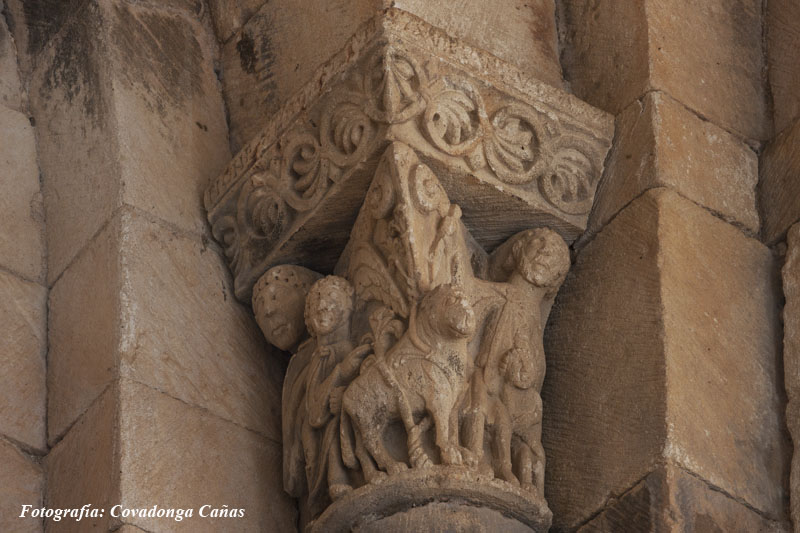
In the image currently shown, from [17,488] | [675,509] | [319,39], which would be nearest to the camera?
[675,509]

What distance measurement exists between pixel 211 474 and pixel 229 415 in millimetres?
163

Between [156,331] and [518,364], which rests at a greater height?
[518,364]

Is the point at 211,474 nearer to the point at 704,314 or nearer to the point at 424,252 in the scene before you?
the point at 424,252

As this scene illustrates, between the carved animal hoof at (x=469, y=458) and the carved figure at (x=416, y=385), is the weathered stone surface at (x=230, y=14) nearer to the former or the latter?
the carved figure at (x=416, y=385)

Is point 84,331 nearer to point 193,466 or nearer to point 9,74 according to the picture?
point 193,466

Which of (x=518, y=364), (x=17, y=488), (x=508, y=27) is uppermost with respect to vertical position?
(x=508, y=27)

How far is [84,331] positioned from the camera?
315 centimetres

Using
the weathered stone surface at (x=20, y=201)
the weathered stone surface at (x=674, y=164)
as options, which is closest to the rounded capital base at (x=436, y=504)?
the weathered stone surface at (x=674, y=164)

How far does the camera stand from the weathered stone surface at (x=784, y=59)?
3287 millimetres

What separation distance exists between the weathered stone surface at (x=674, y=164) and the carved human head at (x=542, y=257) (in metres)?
0.14

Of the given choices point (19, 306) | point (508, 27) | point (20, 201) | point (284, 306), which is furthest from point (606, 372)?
point (20, 201)

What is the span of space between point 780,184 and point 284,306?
1156 millimetres

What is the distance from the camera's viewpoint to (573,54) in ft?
11.2

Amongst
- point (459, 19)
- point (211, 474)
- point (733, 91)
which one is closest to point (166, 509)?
point (211, 474)
